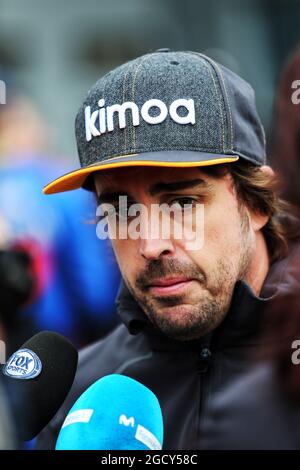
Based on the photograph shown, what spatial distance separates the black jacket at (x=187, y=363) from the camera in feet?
Answer: 6.89

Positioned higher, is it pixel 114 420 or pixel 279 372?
pixel 279 372

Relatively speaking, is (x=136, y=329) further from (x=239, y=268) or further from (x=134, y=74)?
(x=134, y=74)

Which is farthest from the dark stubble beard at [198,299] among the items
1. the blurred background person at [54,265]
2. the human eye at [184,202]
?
the blurred background person at [54,265]

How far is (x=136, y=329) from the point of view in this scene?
7.60 ft

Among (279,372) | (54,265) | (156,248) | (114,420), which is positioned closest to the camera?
(279,372)

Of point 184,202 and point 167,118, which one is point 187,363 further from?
point 167,118

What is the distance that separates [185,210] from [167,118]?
233mm

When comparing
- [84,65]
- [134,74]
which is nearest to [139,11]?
[84,65]

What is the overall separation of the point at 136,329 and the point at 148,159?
0.48m

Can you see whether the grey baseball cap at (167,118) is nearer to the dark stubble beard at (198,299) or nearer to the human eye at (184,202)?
the human eye at (184,202)

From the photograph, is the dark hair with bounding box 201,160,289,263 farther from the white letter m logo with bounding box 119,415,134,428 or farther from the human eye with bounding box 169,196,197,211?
the white letter m logo with bounding box 119,415,134,428

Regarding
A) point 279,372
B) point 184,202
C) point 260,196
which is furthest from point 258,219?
point 279,372

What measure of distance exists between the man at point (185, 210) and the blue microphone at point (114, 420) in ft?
0.56

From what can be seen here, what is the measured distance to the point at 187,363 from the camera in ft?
7.27
